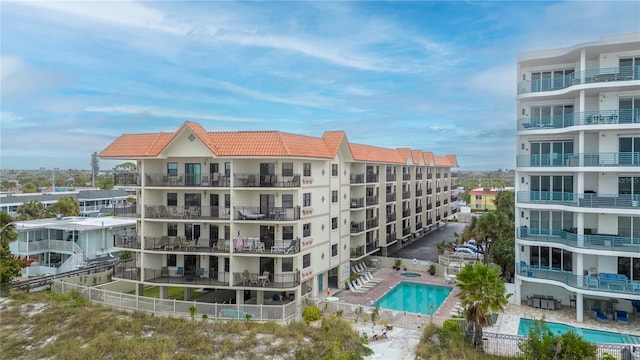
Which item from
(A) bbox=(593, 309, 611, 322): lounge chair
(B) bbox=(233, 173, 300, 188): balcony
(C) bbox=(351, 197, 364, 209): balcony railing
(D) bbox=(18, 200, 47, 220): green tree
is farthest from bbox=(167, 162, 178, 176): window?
(D) bbox=(18, 200, 47, 220): green tree

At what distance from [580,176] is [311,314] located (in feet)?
62.3

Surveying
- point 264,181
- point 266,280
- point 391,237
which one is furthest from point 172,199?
point 391,237

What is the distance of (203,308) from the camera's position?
26.9 metres

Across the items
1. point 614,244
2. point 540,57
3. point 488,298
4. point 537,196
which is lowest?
point 488,298

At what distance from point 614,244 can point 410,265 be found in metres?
18.5

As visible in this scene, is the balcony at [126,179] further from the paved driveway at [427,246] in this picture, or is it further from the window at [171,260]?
the paved driveway at [427,246]

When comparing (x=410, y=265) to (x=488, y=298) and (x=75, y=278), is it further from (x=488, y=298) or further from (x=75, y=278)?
(x=75, y=278)

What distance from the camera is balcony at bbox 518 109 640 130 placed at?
87.9ft

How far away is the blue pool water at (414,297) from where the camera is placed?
32.0 m

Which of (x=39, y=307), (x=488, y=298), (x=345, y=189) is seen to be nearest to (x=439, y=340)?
(x=488, y=298)

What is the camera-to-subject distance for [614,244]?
26.7m

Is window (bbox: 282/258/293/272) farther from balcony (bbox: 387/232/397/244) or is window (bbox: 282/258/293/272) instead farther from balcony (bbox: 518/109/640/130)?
balcony (bbox: 387/232/397/244)

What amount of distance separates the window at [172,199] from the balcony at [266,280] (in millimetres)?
7424

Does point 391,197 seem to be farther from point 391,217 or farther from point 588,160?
point 588,160
